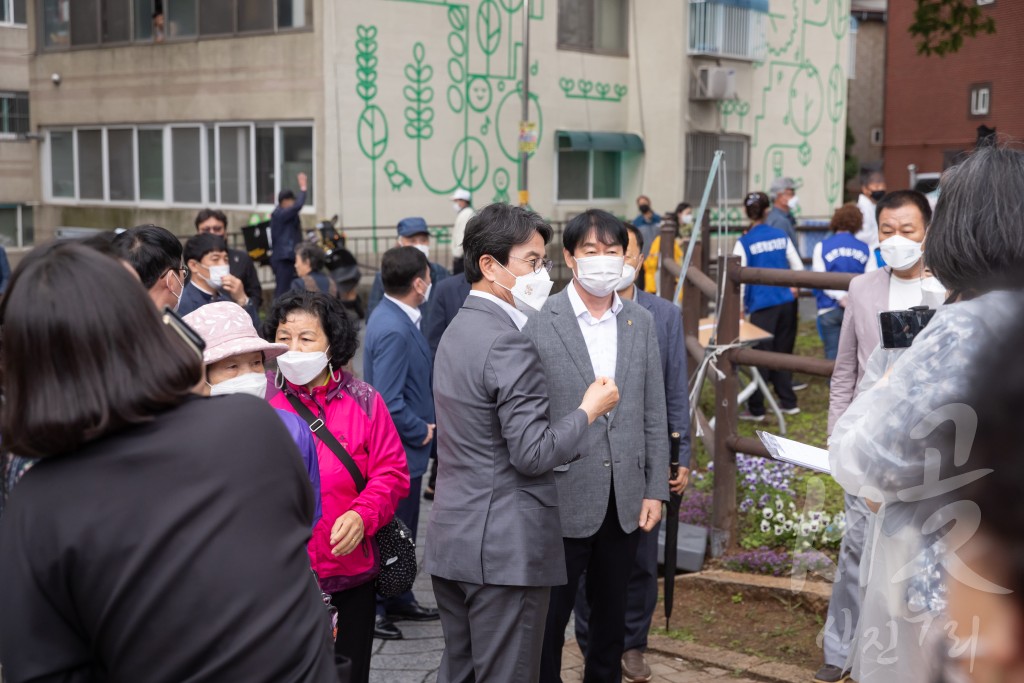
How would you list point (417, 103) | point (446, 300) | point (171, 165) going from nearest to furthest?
point (446, 300), point (417, 103), point (171, 165)

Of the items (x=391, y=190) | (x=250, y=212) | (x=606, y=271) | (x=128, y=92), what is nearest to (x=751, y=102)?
(x=391, y=190)

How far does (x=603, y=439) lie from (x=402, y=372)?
174cm

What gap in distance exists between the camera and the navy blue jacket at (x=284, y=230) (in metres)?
14.7

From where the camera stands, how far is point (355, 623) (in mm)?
3918

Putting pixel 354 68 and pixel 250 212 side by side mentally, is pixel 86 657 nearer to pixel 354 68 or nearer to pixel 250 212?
pixel 354 68

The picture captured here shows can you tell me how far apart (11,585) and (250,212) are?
18594mm

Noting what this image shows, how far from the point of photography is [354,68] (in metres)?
18.0

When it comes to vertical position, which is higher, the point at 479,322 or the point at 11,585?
the point at 479,322

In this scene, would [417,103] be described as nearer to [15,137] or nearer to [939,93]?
[15,137]

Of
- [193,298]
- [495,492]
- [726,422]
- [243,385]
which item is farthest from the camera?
[726,422]

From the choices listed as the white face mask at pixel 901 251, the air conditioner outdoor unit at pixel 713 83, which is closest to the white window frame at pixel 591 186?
the air conditioner outdoor unit at pixel 713 83

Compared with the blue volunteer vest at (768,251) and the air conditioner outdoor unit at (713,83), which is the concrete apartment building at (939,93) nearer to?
the air conditioner outdoor unit at (713,83)

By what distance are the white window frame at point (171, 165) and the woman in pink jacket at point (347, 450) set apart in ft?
48.0

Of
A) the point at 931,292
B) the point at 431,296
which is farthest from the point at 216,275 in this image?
the point at 931,292
